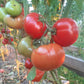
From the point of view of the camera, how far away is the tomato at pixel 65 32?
0.25 m

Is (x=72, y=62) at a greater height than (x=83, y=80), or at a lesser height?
greater

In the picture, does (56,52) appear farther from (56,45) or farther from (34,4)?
(34,4)

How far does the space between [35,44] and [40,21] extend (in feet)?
0.24

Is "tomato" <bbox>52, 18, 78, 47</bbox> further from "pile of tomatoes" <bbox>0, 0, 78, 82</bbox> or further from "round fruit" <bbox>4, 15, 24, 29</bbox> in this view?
"round fruit" <bbox>4, 15, 24, 29</bbox>

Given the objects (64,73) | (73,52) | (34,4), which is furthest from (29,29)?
(73,52)

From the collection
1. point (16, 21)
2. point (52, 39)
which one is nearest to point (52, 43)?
point (52, 39)

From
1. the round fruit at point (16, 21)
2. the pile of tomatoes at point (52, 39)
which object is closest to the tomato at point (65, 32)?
the pile of tomatoes at point (52, 39)

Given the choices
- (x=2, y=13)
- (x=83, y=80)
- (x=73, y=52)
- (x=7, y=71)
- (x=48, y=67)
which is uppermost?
(x=2, y=13)

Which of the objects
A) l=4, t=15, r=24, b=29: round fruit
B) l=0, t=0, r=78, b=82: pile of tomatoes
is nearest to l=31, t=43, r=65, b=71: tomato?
l=0, t=0, r=78, b=82: pile of tomatoes

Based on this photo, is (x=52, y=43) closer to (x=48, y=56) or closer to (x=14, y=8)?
(x=48, y=56)

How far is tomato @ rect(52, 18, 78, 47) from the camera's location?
0.25m

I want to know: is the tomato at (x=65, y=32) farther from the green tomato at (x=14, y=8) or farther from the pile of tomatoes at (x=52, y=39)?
the green tomato at (x=14, y=8)

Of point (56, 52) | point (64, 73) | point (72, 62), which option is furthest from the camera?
point (64, 73)

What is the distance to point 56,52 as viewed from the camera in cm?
24
